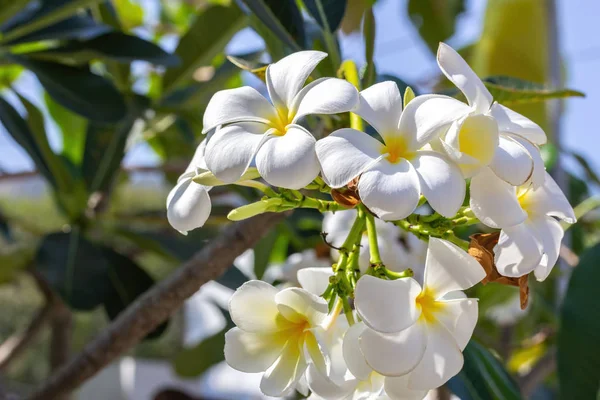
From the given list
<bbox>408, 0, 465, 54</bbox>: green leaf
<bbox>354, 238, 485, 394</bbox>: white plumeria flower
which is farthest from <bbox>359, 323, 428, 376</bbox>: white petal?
<bbox>408, 0, 465, 54</bbox>: green leaf

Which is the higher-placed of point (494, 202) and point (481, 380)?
point (494, 202)

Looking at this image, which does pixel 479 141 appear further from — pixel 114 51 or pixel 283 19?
pixel 114 51

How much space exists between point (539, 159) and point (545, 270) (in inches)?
2.2

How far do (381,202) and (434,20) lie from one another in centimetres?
129

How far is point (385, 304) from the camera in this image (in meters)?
0.29

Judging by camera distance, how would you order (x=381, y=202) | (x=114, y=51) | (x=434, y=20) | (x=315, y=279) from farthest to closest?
(x=434, y=20)
(x=114, y=51)
(x=315, y=279)
(x=381, y=202)

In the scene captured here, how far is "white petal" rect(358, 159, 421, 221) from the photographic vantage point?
0.27 m

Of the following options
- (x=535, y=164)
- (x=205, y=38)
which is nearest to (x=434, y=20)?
(x=205, y=38)

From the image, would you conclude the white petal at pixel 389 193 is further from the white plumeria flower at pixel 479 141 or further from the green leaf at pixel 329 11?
the green leaf at pixel 329 11

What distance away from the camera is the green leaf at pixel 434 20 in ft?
4.75

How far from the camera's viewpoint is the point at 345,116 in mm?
494

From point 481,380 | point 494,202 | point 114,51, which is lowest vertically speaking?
point 481,380

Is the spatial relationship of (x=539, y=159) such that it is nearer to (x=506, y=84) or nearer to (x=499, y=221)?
(x=499, y=221)

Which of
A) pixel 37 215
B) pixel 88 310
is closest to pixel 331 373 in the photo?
pixel 88 310
